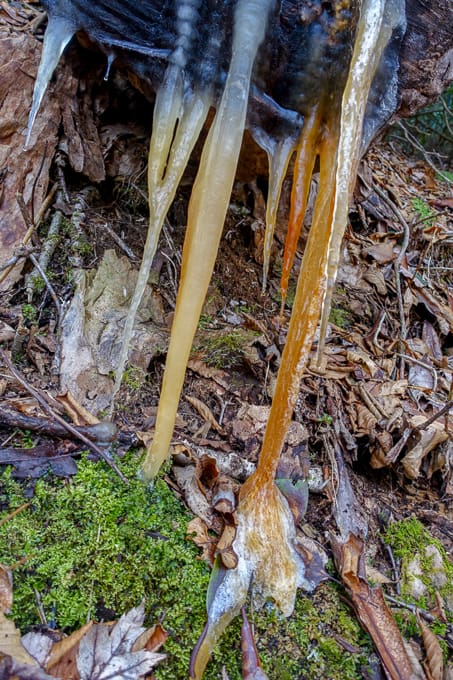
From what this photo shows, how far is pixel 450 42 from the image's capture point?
210 cm

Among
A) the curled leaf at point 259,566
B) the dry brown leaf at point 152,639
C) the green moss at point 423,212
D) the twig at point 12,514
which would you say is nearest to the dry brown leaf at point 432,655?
the curled leaf at point 259,566

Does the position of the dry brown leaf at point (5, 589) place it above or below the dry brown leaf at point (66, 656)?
above

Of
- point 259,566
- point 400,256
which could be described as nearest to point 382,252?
point 400,256

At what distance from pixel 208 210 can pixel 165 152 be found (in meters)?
0.45

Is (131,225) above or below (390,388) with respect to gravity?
above

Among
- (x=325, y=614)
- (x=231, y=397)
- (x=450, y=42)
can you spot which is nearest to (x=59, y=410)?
(x=231, y=397)

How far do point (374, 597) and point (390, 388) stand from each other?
4.23 ft

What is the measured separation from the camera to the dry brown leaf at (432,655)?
59.6 inches

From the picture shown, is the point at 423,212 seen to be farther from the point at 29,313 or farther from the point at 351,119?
the point at 29,313

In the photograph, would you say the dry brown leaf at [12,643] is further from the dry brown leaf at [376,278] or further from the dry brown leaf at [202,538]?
the dry brown leaf at [376,278]

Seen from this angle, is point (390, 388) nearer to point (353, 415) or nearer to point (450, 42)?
point (353, 415)

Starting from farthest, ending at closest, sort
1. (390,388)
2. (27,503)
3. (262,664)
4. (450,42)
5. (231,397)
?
1. (390,388)
2. (231,397)
3. (450,42)
4. (27,503)
5. (262,664)

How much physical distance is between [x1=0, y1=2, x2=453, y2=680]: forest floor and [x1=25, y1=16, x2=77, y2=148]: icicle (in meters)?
0.55

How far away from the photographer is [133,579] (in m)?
1.54
